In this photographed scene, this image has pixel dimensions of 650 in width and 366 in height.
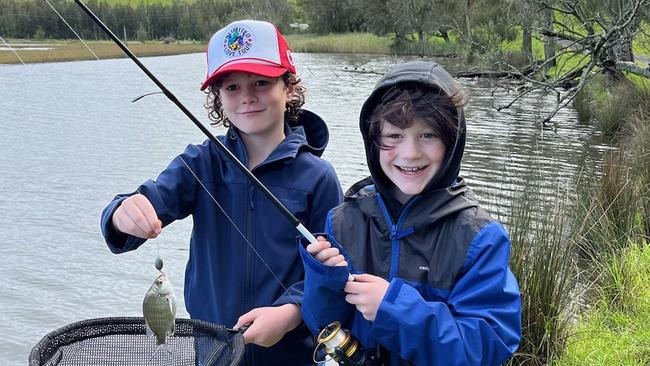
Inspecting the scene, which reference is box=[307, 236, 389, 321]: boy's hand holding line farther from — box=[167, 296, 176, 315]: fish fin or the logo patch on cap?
the logo patch on cap

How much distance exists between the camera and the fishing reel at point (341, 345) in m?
1.76

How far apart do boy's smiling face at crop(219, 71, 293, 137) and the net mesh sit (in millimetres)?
689

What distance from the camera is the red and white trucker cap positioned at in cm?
217

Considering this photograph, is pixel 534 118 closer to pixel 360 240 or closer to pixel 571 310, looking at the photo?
pixel 571 310

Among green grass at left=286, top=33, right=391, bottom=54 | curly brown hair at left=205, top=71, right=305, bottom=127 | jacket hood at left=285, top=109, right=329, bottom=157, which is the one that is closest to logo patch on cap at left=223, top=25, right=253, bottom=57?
curly brown hair at left=205, top=71, right=305, bottom=127

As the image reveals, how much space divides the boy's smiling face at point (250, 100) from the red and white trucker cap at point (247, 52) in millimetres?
55

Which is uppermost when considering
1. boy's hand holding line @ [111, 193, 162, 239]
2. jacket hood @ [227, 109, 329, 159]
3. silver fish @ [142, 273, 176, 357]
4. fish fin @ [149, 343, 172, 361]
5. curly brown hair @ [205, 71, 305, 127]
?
curly brown hair @ [205, 71, 305, 127]

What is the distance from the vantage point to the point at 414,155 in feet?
6.05

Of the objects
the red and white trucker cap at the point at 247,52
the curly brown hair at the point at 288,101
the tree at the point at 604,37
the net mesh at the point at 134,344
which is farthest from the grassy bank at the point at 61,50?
the tree at the point at 604,37

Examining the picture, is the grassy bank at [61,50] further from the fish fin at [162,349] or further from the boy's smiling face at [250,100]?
the fish fin at [162,349]

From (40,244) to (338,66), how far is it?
23.8m

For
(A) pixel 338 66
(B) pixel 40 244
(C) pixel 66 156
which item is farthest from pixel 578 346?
(A) pixel 338 66

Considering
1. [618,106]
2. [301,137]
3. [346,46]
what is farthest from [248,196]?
[346,46]

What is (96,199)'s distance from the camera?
866 cm
